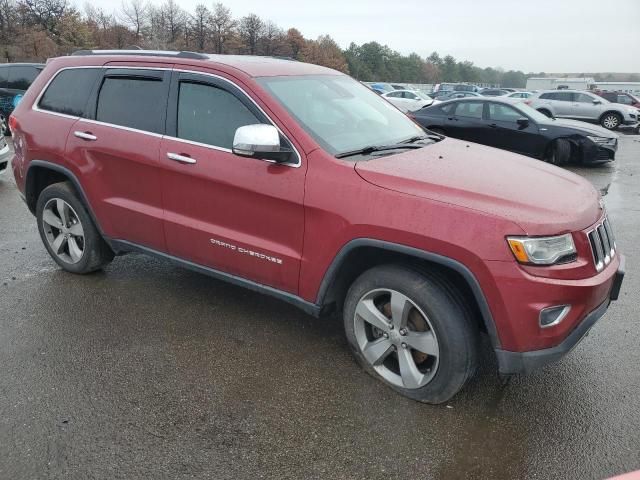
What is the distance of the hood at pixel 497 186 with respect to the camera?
8.20ft

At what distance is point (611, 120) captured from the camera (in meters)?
21.0

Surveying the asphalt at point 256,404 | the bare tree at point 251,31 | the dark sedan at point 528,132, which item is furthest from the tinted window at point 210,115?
the bare tree at point 251,31

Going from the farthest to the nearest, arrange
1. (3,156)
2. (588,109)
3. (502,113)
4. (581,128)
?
1. (588,109)
2. (502,113)
3. (581,128)
4. (3,156)

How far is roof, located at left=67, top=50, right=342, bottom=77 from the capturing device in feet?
11.3

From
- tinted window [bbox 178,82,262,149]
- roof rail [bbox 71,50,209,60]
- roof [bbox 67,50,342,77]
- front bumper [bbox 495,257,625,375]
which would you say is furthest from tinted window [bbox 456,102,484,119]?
front bumper [bbox 495,257,625,375]

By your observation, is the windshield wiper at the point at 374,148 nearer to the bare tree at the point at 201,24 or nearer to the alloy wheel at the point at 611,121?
the alloy wheel at the point at 611,121

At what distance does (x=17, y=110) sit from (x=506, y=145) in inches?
376

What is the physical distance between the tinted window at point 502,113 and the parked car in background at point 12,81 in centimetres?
1132

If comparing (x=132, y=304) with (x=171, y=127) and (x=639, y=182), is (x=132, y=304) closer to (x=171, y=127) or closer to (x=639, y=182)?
(x=171, y=127)

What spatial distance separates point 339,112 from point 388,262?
1.17 m

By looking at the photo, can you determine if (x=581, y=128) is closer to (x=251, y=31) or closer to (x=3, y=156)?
(x=3, y=156)

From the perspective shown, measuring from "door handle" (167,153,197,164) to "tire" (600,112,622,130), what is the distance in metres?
21.5

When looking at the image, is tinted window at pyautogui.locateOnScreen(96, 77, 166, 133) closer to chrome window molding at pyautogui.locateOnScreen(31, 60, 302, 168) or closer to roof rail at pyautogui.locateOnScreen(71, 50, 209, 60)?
chrome window molding at pyautogui.locateOnScreen(31, 60, 302, 168)

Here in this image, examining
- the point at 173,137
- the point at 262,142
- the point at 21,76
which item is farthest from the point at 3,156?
the point at 21,76
